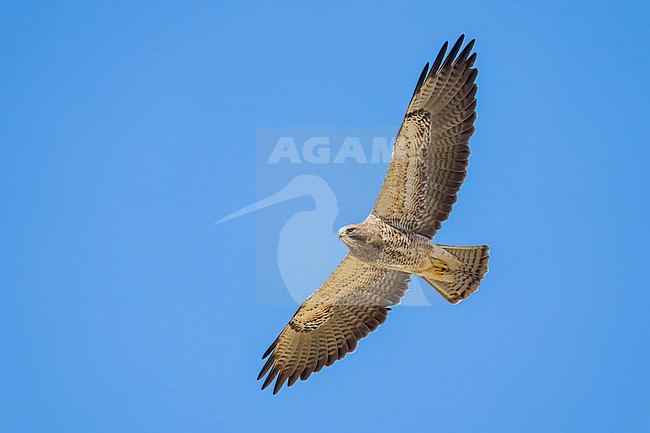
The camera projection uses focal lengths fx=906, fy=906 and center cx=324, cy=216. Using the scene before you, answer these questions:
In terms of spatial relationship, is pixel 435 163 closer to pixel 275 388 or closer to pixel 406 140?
pixel 406 140

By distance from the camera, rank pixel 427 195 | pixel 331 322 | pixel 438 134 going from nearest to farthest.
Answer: pixel 438 134
pixel 427 195
pixel 331 322

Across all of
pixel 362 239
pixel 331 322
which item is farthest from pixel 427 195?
pixel 331 322

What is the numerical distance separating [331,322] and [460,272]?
7.44 feet

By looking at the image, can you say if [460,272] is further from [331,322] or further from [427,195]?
[331,322]

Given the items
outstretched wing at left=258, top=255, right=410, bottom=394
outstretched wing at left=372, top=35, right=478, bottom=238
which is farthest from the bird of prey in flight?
outstretched wing at left=258, top=255, right=410, bottom=394

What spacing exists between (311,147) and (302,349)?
3.27m

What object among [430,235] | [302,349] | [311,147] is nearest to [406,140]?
[430,235]

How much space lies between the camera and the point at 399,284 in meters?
14.0

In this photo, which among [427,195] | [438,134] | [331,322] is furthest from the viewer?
[331,322]

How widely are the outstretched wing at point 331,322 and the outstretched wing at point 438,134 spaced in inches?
65.8

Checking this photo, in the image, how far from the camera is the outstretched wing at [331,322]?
14.0 meters

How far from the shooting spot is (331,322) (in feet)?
46.4

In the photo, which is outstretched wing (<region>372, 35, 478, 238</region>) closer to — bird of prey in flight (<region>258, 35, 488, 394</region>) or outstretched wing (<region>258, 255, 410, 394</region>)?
bird of prey in flight (<region>258, 35, 488, 394</region>)

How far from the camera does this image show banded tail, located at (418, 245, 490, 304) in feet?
42.8
